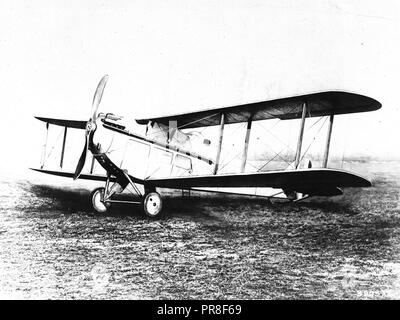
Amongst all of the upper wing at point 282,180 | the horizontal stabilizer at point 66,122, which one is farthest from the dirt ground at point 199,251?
the horizontal stabilizer at point 66,122

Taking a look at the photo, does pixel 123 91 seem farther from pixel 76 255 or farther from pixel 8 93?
pixel 76 255

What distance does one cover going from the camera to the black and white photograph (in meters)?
5.32

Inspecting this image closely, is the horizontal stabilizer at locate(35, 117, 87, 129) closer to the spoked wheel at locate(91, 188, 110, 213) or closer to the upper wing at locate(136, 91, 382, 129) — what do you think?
the upper wing at locate(136, 91, 382, 129)

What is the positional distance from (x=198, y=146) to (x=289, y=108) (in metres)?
2.16

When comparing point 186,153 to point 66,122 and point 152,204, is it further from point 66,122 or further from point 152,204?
point 66,122

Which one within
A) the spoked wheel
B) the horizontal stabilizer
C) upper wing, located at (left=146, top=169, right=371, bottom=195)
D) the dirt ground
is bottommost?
the dirt ground

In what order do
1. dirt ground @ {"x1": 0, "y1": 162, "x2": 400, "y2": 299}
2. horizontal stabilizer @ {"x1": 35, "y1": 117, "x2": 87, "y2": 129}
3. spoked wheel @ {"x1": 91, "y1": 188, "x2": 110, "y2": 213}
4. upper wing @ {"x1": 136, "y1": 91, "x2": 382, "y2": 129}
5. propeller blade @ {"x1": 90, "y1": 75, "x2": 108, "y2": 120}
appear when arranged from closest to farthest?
dirt ground @ {"x1": 0, "y1": 162, "x2": 400, "y2": 299} < upper wing @ {"x1": 136, "y1": 91, "x2": 382, "y2": 129} < propeller blade @ {"x1": 90, "y1": 75, "x2": 108, "y2": 120} < spoked wheel @ {"x1": 91, "y1": 188, "x2": 110, "y2": 213} < horizontal stabilizer @ {"x1": 35, "y1": 117, "x2": 87, "y2": 129}

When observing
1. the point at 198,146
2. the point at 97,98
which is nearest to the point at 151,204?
the point at 198,146

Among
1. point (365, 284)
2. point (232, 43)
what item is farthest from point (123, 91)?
point (365, 284)

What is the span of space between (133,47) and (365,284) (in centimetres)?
572

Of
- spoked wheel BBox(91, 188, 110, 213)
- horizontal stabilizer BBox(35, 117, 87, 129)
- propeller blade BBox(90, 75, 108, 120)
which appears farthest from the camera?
horizontal stabilizer BBox(35, 117, 87, 129)

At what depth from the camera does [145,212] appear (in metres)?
6.79

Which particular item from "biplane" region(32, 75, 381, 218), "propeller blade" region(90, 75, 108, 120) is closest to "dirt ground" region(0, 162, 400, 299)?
"biplane" region(32, 75, 381, 218)

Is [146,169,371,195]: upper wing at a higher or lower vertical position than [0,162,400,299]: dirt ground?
higher
